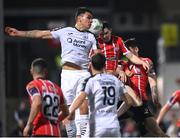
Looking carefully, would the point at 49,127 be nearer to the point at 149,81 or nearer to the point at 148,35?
the point at 149,81

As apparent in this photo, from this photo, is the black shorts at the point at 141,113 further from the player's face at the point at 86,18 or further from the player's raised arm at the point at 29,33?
the player's raised arm at the point at 29,33

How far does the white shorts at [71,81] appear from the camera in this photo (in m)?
18.6

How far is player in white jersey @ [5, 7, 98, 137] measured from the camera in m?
18.6

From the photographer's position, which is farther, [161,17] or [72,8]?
[161,17]

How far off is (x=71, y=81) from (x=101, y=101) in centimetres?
264

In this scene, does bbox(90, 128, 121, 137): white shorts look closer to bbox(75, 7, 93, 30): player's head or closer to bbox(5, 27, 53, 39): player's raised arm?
bbox(5, 27, 53, 39): player's raised arm

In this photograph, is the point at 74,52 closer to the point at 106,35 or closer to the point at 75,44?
the point at 75,44

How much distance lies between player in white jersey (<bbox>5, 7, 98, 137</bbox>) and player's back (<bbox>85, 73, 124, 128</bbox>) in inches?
93.9

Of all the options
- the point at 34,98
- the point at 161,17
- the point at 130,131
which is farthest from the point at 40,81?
the point at 161,17

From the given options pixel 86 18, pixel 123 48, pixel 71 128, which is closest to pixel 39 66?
pixel 86 18

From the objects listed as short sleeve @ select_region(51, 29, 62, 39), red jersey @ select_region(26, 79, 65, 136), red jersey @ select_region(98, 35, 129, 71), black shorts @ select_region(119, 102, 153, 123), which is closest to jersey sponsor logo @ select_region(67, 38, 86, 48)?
short sleeve @ select_region(51, 29, 62, 39)

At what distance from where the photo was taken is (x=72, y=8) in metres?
45.4

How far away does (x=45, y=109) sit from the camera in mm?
15859

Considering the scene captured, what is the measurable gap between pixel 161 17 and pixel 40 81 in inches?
1345
